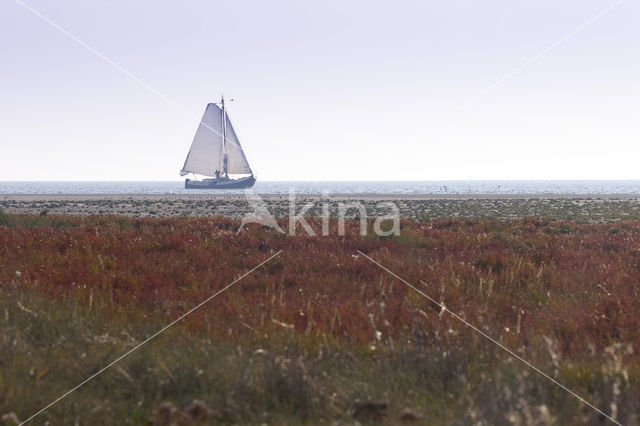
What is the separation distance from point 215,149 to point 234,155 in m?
4.05

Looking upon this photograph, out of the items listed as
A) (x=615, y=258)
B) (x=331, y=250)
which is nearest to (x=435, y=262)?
(x=331, y=250)

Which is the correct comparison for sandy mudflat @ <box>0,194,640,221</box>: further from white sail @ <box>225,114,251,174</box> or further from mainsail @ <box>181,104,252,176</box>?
white sail @ <box>225,114,251,174</box>

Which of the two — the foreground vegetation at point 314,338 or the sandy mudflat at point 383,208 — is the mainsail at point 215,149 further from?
the foreground vegetation at point 314,338

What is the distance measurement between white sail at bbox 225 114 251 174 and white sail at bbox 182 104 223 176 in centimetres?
164

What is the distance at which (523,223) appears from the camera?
721 inches

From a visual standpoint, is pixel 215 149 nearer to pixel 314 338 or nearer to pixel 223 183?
pixel 223 183

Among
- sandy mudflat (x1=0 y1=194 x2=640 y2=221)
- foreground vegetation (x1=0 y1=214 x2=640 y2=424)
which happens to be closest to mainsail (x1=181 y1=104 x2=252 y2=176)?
sandy mudflat (x1=0 y1=194 x2=640 y2=221)

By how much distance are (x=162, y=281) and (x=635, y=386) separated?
6068 millimetres

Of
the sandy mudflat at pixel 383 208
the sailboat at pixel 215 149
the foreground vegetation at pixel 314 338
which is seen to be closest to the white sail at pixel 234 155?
the sailboat at pixel 215 149

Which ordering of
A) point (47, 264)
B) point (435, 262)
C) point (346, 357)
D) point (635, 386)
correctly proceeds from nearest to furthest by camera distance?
1. point (635, 386)
2. point (346, 357)
3. point (47, 264)
4. point (435, 262)

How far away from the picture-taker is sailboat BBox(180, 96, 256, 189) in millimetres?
100188

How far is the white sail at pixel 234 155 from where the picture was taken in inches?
4035

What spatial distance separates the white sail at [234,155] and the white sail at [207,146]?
1645mm

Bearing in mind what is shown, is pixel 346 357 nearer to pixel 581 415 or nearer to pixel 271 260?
pixel 581 415
